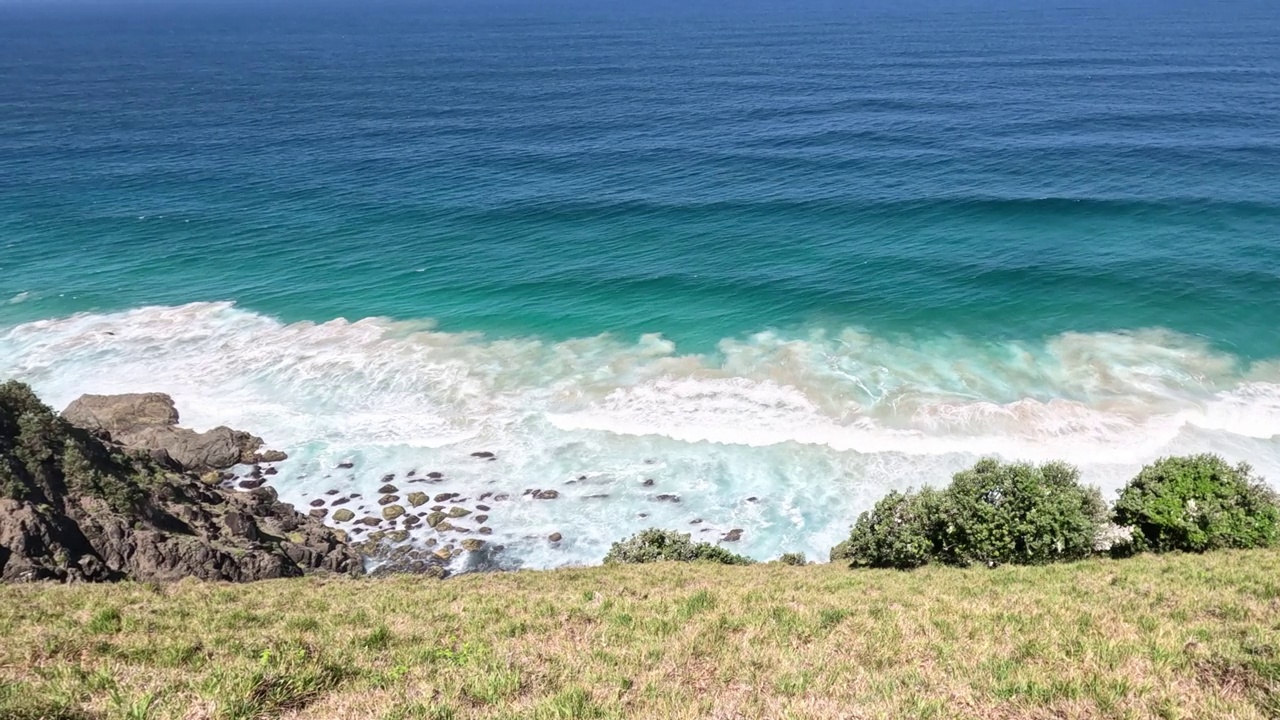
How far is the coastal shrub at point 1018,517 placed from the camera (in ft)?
107

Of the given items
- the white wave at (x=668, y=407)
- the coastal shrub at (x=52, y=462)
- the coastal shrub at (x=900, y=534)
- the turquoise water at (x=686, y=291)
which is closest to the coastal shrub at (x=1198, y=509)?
the coastal shrub at (x=900, y=534)

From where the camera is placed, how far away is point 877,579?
98.5 ft

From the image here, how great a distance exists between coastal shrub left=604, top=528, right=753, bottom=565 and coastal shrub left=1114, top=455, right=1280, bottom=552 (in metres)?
17.9

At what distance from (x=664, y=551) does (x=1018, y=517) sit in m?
16.4

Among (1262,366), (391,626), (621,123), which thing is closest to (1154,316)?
(1262,366)

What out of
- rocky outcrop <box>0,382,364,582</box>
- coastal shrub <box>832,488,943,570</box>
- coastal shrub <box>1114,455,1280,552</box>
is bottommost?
rocky outcrop <box>0,382,364,582</box>

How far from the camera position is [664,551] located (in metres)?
38.7

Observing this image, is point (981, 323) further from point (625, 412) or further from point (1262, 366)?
point (625, 412)

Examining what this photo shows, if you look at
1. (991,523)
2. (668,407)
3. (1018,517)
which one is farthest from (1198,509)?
(668,407)

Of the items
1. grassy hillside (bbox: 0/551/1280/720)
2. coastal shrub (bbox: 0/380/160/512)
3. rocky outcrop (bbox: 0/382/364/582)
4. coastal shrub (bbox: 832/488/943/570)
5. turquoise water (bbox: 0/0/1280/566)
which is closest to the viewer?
grassy hillside (bbox: 0/551/1280/720)

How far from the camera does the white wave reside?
49281 millimetres

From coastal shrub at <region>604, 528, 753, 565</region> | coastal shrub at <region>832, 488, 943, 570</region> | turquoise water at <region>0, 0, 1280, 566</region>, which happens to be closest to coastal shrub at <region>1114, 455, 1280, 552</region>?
coastal shrub at <region>832, 488, 943, 570</region>

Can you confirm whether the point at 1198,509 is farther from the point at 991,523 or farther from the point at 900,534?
the point at 900,534

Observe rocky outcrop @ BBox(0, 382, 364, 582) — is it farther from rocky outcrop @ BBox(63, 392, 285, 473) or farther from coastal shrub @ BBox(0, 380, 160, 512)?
rocky outcrop @ BBox(63, 392, 285, 473)
